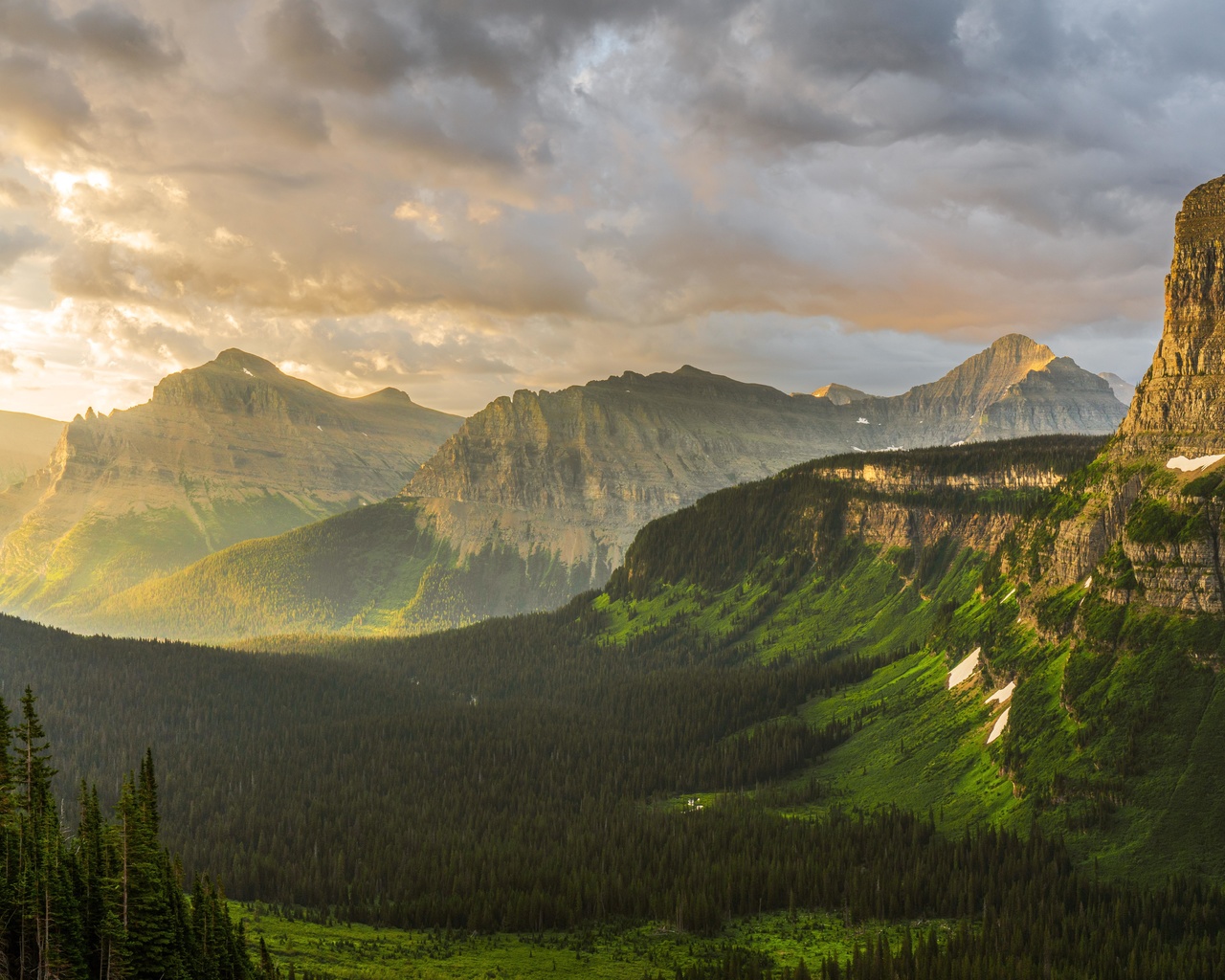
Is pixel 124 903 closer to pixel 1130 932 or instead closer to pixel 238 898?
pixel 238 898

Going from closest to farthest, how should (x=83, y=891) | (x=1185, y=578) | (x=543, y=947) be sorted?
(x=83, y=891) < (x=543, y=947) < (x=1185, y=578)

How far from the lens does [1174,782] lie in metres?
168

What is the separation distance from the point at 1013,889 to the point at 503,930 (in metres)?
79.6

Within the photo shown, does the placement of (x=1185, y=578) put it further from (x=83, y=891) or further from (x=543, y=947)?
(x=83, y=891)

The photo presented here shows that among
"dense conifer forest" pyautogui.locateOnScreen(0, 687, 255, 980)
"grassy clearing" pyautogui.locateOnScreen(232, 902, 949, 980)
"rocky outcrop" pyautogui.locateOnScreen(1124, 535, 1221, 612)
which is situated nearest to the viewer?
"dense conifer forest" pyautogui.locateOnScreen(0, 687, 255, 980)

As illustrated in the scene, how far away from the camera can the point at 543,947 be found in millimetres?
161125

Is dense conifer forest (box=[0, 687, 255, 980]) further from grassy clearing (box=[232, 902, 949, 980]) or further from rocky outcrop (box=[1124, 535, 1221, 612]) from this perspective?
rocky outcrop (box=[1124, 535, 1221, 612])

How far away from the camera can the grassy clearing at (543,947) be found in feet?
481

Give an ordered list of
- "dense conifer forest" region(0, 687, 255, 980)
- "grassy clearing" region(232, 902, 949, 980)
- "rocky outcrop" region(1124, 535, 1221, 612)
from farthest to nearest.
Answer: "rocky outcrop" region(1124, 535, 1221, 612) → "grassy clearing" region(232, 902, 949, 980) → "dense conifer forest" region(0, 687, 255, 980)

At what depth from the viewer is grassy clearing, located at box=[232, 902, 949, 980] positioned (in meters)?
147

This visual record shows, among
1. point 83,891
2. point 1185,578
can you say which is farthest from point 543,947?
point 1185,578

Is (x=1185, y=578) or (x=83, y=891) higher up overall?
(x=1185, y=578)

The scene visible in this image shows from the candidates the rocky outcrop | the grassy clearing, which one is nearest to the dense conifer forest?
the grassy clearing

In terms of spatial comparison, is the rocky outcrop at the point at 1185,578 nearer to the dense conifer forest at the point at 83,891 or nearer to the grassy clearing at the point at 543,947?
the grassy clearing at the point at 543,947
